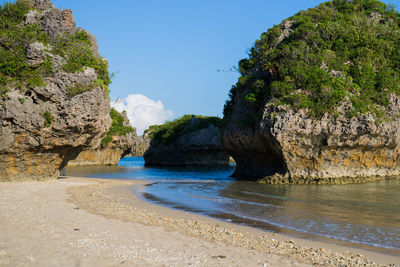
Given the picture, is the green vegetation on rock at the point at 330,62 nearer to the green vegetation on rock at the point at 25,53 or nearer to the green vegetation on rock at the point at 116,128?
the green vegetation on rock at the point at 25,53

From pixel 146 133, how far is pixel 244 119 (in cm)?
4434

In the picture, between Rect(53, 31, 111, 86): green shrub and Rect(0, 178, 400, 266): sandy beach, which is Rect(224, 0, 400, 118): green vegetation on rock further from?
Rect(0, 178, 400, 266): sandy beach

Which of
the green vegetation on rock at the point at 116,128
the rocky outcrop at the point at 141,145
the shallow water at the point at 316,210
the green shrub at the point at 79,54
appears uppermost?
the green shrub at the point at 79,54

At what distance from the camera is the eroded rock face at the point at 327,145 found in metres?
22.7

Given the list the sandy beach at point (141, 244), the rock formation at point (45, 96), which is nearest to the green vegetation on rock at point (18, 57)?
the rock formation at point (45, 96)

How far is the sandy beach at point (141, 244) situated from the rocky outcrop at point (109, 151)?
1764 inches

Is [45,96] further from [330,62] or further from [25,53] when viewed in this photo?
[330,62]

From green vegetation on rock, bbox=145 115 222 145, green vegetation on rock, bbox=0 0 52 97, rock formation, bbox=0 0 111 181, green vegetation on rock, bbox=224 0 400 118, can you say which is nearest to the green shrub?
rock formation, bbox=0 0 111 181

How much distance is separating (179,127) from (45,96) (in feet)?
157

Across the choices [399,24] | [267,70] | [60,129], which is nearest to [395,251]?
[60,129]

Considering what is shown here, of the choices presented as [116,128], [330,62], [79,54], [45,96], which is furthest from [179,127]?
[45,96]

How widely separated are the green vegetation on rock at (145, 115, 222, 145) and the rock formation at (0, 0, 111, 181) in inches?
1710

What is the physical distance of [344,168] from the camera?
24516 mm

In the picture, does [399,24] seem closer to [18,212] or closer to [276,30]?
[276,30]
